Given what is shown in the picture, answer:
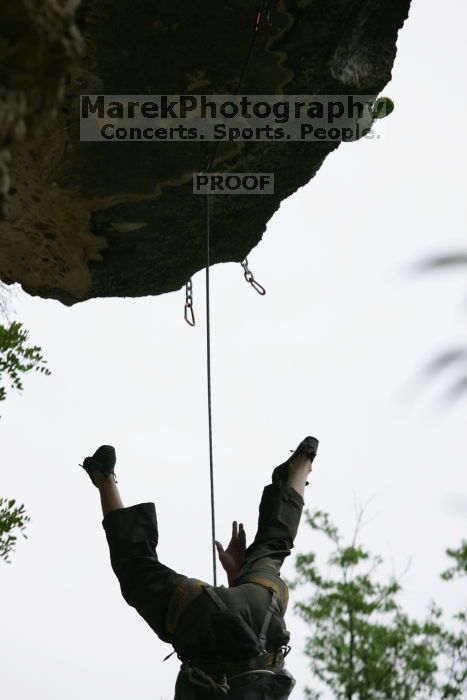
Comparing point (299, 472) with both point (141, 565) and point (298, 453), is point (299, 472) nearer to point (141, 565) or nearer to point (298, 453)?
point (298, 453)

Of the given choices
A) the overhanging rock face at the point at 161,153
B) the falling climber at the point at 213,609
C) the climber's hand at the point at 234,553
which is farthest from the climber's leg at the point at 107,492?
the overhanging rock face at the point at 161,153

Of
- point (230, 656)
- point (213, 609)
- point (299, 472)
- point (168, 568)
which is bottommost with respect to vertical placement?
point (230, 656)

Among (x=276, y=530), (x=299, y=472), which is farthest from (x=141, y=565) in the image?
(x=299, y=472)

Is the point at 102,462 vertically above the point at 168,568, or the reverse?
the point at 102,462

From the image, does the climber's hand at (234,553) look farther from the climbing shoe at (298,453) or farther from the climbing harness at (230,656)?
the climbing harness at (230,656)

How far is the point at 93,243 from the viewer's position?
4.36m

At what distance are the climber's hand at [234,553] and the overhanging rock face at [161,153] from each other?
1330 millimetres

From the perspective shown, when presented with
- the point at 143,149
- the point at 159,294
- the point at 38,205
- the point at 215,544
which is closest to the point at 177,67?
the point at 143,149

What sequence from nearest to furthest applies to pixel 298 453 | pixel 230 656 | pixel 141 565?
pixel 230 656 < pixel 141 565 < pixel 298 453

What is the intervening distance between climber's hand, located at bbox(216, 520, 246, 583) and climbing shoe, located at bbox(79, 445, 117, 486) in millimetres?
570

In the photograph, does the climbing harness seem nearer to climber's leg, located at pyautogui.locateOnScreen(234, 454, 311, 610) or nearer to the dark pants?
the dark pants

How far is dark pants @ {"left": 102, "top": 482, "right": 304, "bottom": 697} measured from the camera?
11.8 feet

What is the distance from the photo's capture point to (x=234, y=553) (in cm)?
420

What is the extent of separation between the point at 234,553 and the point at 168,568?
20.7 inches
